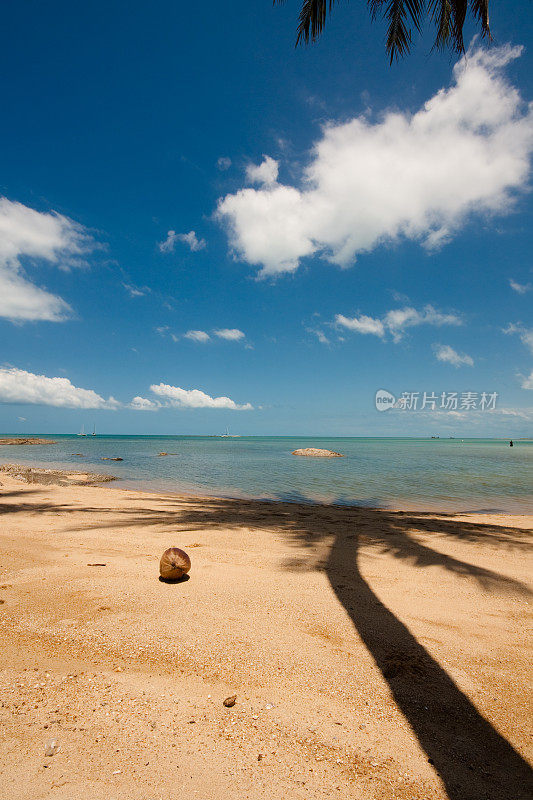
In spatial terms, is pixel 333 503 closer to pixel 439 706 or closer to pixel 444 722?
pixel 439 706

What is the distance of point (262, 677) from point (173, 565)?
234 centimetres

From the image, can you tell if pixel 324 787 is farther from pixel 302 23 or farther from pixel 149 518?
pixel 302 23

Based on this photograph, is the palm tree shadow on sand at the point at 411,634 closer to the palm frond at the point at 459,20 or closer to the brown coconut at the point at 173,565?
the brown coconut at the point at 173,565

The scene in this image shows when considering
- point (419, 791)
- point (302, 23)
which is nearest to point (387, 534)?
point (419, 791)

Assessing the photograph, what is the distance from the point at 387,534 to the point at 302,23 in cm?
1268

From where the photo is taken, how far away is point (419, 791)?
2.05m

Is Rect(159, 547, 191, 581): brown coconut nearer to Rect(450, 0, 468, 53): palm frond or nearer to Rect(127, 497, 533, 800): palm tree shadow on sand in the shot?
Rect(127, 497, 533, 800): palm tree shadow on sand

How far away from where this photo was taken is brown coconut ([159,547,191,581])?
4957 millimetres

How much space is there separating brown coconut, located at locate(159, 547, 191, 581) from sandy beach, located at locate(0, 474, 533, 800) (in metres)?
0.16

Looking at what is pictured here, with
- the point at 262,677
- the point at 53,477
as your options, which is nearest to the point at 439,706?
the point at 262,677

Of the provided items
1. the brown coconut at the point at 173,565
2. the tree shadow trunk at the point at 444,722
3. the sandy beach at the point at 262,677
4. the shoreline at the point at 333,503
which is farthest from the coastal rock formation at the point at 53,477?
the tree shadow trunk at the point at 444,722

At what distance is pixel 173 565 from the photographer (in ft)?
16.3

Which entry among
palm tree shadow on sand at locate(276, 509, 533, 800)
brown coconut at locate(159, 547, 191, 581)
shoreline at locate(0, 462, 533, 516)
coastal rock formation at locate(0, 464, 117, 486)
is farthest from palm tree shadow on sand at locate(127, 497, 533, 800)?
coastal rock formation at locate(0, 464, 117, 486)

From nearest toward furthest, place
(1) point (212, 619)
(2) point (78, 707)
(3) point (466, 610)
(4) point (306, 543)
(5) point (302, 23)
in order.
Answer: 1. (2) point (78, 707)
2. (1) point (212, 619)
3. (3) point (466, 610)
4. (4) point (306, 543)
5. (5) point (302, 23)
